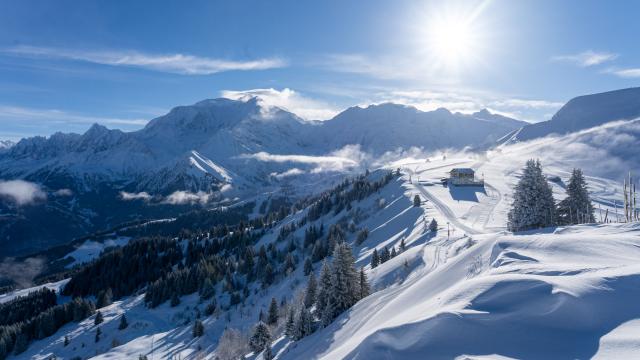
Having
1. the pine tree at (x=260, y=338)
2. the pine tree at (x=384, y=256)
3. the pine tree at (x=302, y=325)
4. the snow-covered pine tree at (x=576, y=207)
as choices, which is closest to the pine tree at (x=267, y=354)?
the pine tree at (x=302, y=325)

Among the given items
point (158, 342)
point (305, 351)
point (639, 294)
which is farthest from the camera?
point (158, 342)

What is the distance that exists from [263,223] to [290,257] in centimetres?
6538

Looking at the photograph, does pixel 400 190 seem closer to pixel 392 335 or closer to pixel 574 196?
pixel 574 196

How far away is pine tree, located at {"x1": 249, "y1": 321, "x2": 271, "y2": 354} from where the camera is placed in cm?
4241

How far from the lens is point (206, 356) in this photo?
6725 cm

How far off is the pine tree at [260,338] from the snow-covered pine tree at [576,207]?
1765 inches

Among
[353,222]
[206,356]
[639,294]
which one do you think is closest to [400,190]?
[353,222]

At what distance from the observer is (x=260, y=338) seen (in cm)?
4294

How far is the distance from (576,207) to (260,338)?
49.4m

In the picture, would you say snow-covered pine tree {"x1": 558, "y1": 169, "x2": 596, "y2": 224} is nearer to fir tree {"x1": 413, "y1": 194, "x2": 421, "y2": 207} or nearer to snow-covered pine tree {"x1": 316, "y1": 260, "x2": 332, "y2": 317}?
fir tree {"x1": 413, "y1": 194, "x2": 421, "y2": 207}

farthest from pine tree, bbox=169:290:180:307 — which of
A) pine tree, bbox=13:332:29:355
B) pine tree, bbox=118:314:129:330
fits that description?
pine tree, bbox=13:332:29:355

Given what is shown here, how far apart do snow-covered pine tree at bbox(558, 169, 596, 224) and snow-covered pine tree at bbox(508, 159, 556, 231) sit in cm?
764

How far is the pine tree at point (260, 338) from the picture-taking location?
42406mm

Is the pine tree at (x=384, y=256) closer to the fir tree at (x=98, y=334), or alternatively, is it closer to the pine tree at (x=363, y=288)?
the pine tree at (x=363, y=288)
